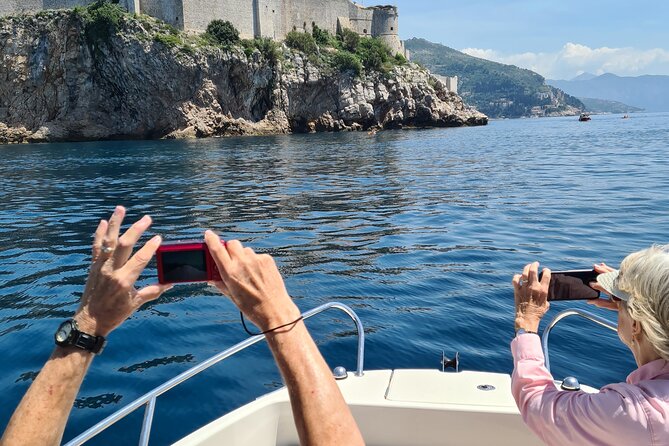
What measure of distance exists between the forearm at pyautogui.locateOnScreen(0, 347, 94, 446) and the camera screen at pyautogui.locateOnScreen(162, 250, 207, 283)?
1.09 ft

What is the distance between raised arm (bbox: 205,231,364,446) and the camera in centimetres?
130

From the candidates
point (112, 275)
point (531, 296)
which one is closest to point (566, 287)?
point (531, 296)

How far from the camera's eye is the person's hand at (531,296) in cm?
218

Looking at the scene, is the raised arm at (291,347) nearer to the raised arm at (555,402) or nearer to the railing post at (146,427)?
the raised arm at (555,402)

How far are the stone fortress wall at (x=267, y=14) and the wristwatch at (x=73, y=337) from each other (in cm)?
5507

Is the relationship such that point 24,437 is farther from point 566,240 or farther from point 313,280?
point 566,240

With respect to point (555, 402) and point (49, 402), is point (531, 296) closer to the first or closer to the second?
point (555, 402)

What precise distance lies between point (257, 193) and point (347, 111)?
143 feet

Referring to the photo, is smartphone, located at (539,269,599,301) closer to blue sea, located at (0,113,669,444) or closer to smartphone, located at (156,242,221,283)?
smartphone, located at (156,242,221,283)

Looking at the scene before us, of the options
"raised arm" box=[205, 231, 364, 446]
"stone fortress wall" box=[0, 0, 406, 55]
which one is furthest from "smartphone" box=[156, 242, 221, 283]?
"stone fortress wall" box=[0, 0, 406, 55]

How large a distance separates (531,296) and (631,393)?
1.96ft

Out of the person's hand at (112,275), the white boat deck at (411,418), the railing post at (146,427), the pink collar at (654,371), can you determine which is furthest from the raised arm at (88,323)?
the pink collar at (654,371)

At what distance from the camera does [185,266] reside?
1578 millimetres

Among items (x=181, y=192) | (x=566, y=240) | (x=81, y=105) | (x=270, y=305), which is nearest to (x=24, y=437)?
(x=270, y=305)
